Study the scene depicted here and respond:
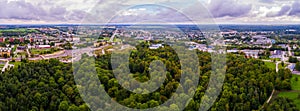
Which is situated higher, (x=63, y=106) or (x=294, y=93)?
(x=63, y=106)

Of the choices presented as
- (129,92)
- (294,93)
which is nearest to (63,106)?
(129,92)

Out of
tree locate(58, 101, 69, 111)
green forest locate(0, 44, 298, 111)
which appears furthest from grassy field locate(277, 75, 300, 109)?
tree locate(58, 101, 69, 111)

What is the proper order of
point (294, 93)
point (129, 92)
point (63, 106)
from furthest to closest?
point (294, 93)
point (129, 92)
point (63, 106)

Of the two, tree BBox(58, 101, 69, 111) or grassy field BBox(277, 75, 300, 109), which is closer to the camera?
tree BBox(58, 101, 69, 111)


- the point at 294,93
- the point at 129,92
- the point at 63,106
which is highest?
the point at 129,92

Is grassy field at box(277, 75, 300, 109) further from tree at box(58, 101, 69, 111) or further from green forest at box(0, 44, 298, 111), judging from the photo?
tree at box(58, 101, 69, 111)

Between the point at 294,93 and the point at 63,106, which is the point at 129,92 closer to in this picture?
Result: the point at 63,106

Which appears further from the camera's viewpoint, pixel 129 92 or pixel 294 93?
pixel 294 93

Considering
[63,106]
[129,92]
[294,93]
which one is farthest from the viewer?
[294,93]

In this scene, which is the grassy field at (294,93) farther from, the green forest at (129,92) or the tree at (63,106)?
the tree at (63,106)
